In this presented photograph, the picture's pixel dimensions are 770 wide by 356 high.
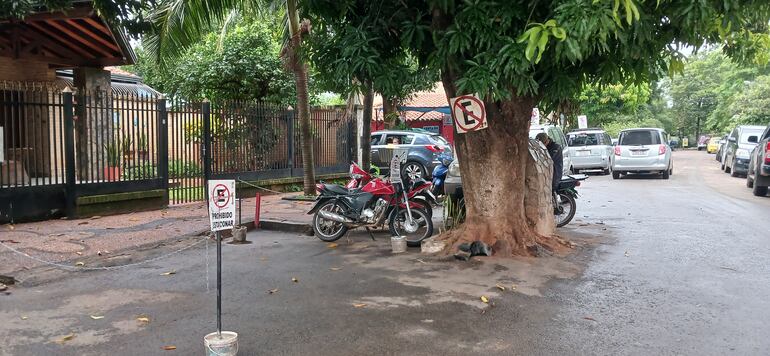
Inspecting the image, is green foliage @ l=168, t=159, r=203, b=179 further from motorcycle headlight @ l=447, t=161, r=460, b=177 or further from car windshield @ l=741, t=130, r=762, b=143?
car windshield @ l=741, t=130, r=762, b=143

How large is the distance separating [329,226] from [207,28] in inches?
196

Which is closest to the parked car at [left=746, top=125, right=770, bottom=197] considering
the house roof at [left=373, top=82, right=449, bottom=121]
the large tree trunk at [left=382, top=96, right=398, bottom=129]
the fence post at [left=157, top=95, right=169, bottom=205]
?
the large tree trunk at [left=382, top=96, right=398, bottom=129]

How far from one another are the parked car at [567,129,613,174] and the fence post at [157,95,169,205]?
15.6m

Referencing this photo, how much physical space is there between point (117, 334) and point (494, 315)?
3.25m

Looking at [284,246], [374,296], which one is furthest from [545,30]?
[284,246]

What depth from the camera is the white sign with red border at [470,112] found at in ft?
24.1

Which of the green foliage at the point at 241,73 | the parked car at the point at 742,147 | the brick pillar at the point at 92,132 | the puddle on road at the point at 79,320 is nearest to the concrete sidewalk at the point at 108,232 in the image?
the brick pillar at the point at 92,132

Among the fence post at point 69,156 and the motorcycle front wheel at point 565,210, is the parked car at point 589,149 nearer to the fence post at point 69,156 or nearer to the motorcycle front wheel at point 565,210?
the motorcycle front wheel at point 565,210

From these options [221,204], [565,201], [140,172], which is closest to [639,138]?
[565,201]

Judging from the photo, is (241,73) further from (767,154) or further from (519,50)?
(767,154)

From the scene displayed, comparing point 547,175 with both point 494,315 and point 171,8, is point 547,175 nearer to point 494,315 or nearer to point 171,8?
point 494,315

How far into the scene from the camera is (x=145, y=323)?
5223mm

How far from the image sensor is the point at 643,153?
20.3 m

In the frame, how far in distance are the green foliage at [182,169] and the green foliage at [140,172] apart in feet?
1.98
